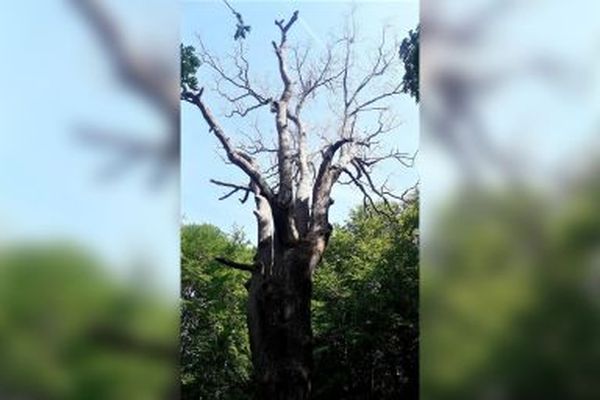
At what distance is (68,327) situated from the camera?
191cm

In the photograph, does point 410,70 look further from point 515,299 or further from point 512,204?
point 515,299

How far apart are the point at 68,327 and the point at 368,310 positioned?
63.5 inches

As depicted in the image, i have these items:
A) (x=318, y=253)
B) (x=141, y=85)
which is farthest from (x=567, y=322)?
(x=318, y=253)

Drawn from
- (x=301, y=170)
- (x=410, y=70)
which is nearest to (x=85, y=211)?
(x=301, y=170)

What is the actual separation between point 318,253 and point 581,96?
1.46 metres

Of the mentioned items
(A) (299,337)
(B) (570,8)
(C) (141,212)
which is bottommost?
(A) (299,337)

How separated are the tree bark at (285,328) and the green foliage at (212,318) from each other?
0.11 metres

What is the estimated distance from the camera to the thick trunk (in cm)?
307

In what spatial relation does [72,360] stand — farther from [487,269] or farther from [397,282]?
[397,282]

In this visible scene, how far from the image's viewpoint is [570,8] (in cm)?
189

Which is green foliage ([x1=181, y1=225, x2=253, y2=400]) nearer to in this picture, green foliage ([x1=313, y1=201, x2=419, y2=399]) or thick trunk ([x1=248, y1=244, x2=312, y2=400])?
thick trunk ([x1=248, y1=244, x2=312, y2=400])

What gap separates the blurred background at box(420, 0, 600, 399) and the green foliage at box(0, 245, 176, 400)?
2.27 ft

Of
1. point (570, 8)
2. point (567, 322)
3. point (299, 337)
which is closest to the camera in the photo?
point (567, 322)

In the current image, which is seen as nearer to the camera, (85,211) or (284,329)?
(85,211)
